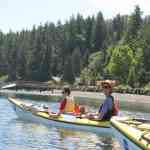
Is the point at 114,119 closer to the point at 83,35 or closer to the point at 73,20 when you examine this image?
the point at 83,35

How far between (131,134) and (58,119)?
41.4 feet

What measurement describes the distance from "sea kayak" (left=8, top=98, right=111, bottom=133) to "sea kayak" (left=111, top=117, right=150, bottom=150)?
682cm

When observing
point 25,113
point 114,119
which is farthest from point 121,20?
point 114,119

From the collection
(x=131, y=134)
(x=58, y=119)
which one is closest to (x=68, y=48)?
(x=58, y=119)

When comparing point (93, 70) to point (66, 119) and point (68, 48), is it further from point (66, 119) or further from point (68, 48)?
point (66, 119)

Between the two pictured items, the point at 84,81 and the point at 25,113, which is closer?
the point at 25,113

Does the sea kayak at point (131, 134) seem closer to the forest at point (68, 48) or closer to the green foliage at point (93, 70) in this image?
the forest at point (68, 48)

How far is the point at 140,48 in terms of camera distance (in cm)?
10131

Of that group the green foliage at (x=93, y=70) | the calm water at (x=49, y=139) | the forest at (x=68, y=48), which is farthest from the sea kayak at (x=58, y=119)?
the green foliage at (x=93, y=70)

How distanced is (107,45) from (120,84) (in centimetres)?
4399

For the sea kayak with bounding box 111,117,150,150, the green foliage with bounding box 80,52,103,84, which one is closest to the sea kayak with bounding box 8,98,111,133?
the sea kayak with bounding box 111,117,150,150

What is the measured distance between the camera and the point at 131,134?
13.8m

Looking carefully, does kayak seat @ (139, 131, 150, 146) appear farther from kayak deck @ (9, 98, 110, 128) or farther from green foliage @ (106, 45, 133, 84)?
green foliage @ (106, 45, 133, 84)

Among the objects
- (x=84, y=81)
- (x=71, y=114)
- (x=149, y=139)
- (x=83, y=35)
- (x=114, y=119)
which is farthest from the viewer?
(x=83, y=35)
